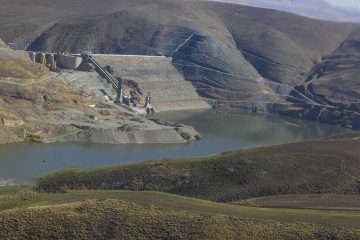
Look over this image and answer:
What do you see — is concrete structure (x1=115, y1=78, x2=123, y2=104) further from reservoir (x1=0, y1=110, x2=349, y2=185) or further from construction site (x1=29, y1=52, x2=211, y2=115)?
reservoir (x1=0, y1=110, x2=349, y2=185)

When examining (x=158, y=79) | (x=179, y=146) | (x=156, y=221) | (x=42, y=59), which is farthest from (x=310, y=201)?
(x=158, y=79)

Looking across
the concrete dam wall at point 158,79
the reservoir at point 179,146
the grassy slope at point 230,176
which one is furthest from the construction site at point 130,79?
the grassy slope at point 230,176

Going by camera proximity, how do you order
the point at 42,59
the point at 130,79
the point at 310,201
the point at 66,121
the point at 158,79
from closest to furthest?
the point at 310,201 < the point at 66,121 < the point at 42,59 < the point at 130,79 < the point at 158,79

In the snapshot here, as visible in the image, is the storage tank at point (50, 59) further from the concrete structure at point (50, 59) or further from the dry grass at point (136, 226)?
the dry grass at point (136, 226)

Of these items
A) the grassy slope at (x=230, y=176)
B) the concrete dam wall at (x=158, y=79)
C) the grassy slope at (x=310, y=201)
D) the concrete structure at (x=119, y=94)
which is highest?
the grassy slope at (x=310, y=201)

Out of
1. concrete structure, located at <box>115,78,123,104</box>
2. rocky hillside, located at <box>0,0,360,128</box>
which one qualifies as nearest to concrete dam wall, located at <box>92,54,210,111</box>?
rocky hillside, located at <box>0,0,360,128</box>

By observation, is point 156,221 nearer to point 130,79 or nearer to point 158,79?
point 130,79
